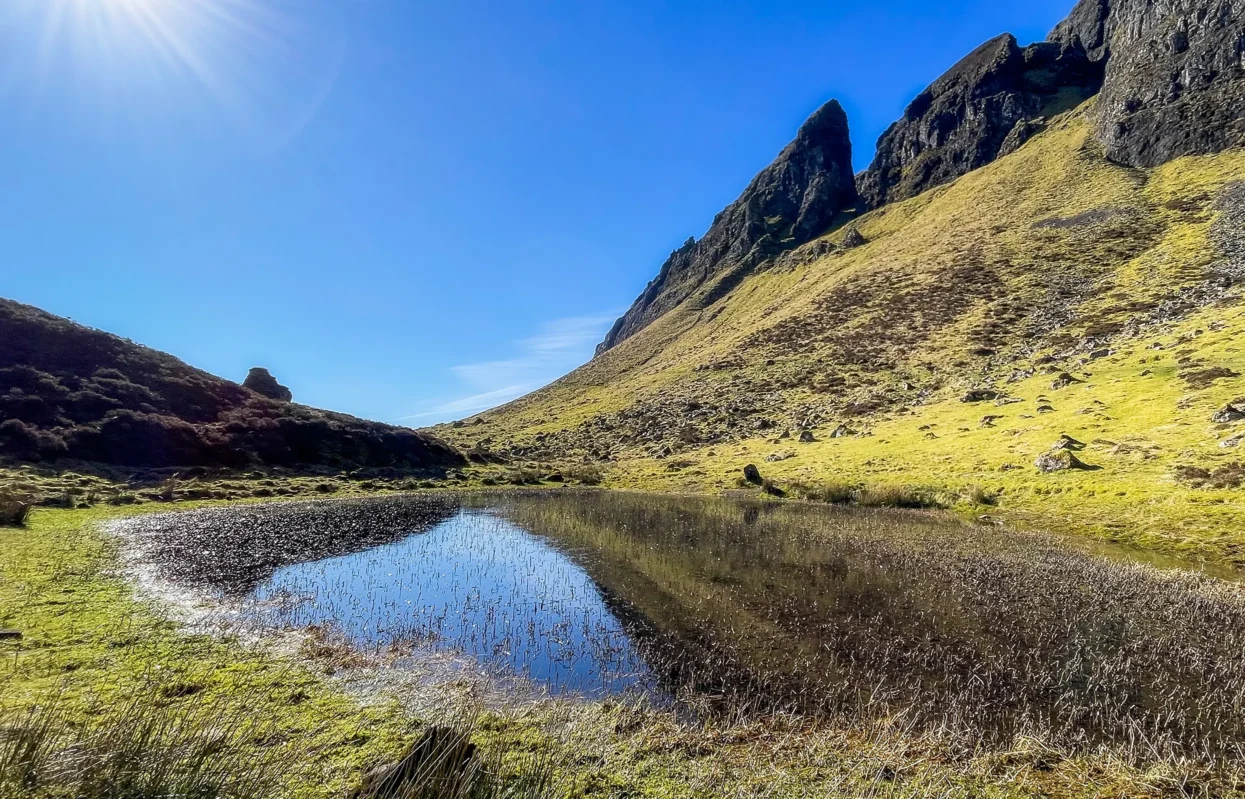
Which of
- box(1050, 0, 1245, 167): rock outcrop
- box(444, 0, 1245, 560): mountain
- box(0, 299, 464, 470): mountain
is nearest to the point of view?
box(444, 0, 1245, 560): mountain

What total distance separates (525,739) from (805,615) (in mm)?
10897

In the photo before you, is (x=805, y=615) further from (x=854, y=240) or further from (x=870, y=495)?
(x=854, y=240)

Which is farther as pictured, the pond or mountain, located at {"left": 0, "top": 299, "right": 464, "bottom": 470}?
mountain, located at {"left": 0, "top": 299, "right": 464, "bottom": 470}

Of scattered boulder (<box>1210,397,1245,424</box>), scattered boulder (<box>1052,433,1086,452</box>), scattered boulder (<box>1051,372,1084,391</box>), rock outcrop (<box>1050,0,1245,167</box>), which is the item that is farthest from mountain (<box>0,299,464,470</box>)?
rock outcrop (<box>1050,0,1245,167</box>)

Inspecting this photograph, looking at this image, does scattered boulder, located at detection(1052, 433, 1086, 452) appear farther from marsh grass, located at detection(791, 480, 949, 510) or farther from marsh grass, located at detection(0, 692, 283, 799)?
marsh grass, located at detection(0, 692, 283, 799)

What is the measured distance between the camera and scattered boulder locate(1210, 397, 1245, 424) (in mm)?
34472

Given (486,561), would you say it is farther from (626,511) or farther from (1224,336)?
(1224,336)

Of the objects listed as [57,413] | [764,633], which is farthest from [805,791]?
[57,413]

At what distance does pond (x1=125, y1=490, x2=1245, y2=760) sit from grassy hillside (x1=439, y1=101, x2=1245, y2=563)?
377 inches

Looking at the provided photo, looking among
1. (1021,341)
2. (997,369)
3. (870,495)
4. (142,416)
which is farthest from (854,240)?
(142,416)

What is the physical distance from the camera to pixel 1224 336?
54.2 m

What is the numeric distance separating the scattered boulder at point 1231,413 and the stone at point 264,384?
11867 centimetres

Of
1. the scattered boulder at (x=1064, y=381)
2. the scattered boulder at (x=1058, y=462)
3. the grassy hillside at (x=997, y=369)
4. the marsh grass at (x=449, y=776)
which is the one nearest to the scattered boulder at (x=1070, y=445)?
the grassy hillside at (x=997, y=369)

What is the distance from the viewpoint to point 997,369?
7575cm
